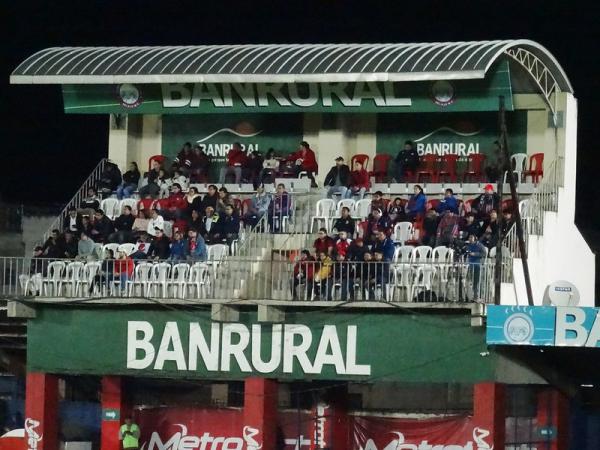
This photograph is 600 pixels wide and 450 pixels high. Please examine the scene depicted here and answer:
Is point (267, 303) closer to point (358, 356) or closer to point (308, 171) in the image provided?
point (358, 356)

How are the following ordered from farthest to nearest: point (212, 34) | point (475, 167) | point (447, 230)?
point (212, 34) < point (475, 167) < point (447, 230)

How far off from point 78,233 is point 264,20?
10.3m

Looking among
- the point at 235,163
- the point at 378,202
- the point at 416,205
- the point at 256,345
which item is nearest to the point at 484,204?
the point at 416,205

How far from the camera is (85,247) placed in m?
35.9

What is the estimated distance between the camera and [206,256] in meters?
34.8

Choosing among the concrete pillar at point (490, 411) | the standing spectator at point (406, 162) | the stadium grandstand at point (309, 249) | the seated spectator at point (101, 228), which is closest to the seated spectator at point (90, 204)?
the stadium grandstand at point (309, 249)

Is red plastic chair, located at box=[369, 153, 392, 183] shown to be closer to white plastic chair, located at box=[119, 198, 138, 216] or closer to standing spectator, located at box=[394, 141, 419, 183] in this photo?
standing spectator, located at box=[394, 141, 419, 183]

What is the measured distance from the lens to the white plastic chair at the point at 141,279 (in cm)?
3434

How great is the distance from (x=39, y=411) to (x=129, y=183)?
5.63 m

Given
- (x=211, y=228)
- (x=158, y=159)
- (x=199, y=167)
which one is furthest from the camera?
(x=158, y=159)

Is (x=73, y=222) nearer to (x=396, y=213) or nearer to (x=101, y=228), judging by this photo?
(x=101, y=228)

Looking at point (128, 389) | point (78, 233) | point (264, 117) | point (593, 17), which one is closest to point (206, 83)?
point (264, 117)

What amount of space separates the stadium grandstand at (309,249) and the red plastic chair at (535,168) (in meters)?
0.04

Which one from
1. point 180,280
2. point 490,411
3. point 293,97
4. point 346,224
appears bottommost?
point 490,411
